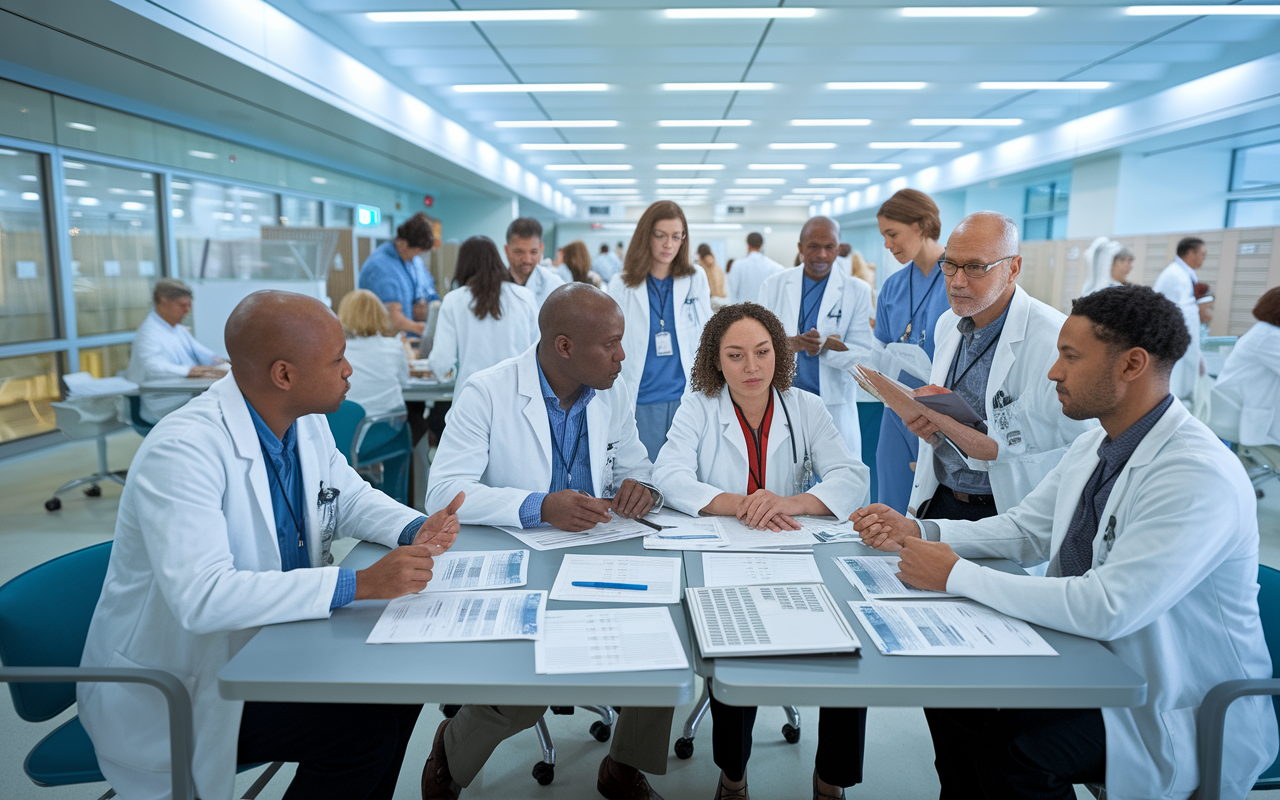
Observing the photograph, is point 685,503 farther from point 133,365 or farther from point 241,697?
point 133,365

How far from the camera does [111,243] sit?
6895 millimetres

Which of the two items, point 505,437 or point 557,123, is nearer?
point 505,437

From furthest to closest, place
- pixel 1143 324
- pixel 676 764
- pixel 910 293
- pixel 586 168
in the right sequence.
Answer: pixel 586 168, pixel 910 293, pixel 676 764, pixel 1143 324

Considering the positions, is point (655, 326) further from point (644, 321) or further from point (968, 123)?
point (968, 123)

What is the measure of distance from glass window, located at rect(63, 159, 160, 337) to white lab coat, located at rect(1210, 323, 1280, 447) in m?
8.70

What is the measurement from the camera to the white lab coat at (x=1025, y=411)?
2.14m

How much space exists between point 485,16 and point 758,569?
15.7ft

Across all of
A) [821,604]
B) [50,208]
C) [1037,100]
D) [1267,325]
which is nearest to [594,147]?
[1037,100]

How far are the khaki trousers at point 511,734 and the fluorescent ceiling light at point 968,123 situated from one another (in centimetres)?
874

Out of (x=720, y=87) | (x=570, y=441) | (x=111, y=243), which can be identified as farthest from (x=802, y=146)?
(x=570, y=441)

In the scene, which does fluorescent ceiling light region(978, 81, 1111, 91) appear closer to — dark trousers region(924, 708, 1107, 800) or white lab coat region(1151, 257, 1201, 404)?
white lab coat region(1151, 257, 1201, 404)

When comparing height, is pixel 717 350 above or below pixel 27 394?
above

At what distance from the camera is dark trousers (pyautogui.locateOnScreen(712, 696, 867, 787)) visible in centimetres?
192

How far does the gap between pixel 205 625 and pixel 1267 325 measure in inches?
216
